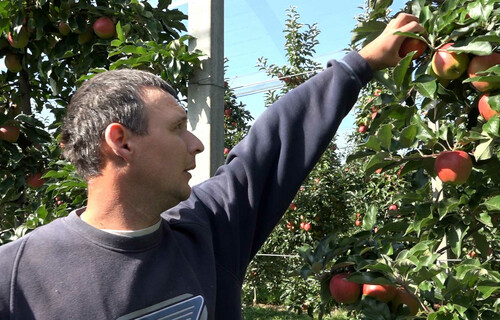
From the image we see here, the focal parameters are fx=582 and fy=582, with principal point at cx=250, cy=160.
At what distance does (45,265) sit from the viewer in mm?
955

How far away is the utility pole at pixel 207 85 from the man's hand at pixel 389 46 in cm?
61

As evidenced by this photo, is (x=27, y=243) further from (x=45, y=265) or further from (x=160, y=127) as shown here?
(x=160, y=127)

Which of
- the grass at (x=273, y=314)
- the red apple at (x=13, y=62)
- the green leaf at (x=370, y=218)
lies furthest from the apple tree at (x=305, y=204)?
the green leaf at (x=370, y=218)

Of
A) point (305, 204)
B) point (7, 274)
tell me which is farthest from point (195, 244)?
point (305, 204)

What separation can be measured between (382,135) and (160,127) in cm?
53

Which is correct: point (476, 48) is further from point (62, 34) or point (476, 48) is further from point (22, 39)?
point (22, 39)

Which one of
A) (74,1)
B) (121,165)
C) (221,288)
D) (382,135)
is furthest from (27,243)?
(74,1)

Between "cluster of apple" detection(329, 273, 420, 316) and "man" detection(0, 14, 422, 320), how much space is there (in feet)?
0.86

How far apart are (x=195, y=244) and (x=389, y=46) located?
596 mm

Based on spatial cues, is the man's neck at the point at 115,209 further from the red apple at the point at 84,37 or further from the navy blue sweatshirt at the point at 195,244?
the red apple at the point at 84,37

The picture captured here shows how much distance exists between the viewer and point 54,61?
2531 mm

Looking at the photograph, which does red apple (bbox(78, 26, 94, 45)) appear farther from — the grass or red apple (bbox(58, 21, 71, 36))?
the grass

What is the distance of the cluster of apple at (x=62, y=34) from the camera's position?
7.69 feet

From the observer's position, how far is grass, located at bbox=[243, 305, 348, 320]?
280 inches
